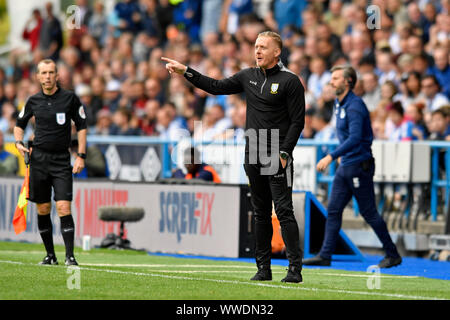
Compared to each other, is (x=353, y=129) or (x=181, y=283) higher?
(x=353, y=129)

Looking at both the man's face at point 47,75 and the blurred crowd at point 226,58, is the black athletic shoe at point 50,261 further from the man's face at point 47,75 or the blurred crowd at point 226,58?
the blurred crowd at point 226,58

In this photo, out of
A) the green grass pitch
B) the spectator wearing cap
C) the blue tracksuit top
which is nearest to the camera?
the green grass pitch

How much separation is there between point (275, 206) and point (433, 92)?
24.9 feet

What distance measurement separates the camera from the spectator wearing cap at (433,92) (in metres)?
17.1

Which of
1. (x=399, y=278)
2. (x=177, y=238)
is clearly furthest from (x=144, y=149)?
(x=399, y=278)

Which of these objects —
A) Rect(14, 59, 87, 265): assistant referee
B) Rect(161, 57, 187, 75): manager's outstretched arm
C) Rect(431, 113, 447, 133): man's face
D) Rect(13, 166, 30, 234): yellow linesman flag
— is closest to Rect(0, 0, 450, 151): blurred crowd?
Rect(431, 113, 447, 133): man's face

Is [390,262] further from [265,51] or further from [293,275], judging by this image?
[265,51]

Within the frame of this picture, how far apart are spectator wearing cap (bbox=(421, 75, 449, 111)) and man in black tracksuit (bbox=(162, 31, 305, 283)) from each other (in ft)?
23.4

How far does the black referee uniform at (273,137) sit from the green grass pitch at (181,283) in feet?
2.02

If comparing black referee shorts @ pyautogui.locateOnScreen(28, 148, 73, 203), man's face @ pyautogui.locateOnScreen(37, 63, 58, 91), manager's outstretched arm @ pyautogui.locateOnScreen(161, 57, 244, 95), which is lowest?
black referee shorts @ pyautogui.locateOnScreen(28, 148, 73, 203)

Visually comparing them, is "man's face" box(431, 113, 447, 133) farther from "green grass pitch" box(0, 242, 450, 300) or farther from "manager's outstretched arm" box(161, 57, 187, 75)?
"manager's outstretched arm" box(161, 57, 187, 75)

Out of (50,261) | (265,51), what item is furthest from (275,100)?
(50,261)

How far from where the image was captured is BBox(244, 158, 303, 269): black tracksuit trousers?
10242 mm

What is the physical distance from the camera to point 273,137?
10.3 meters
